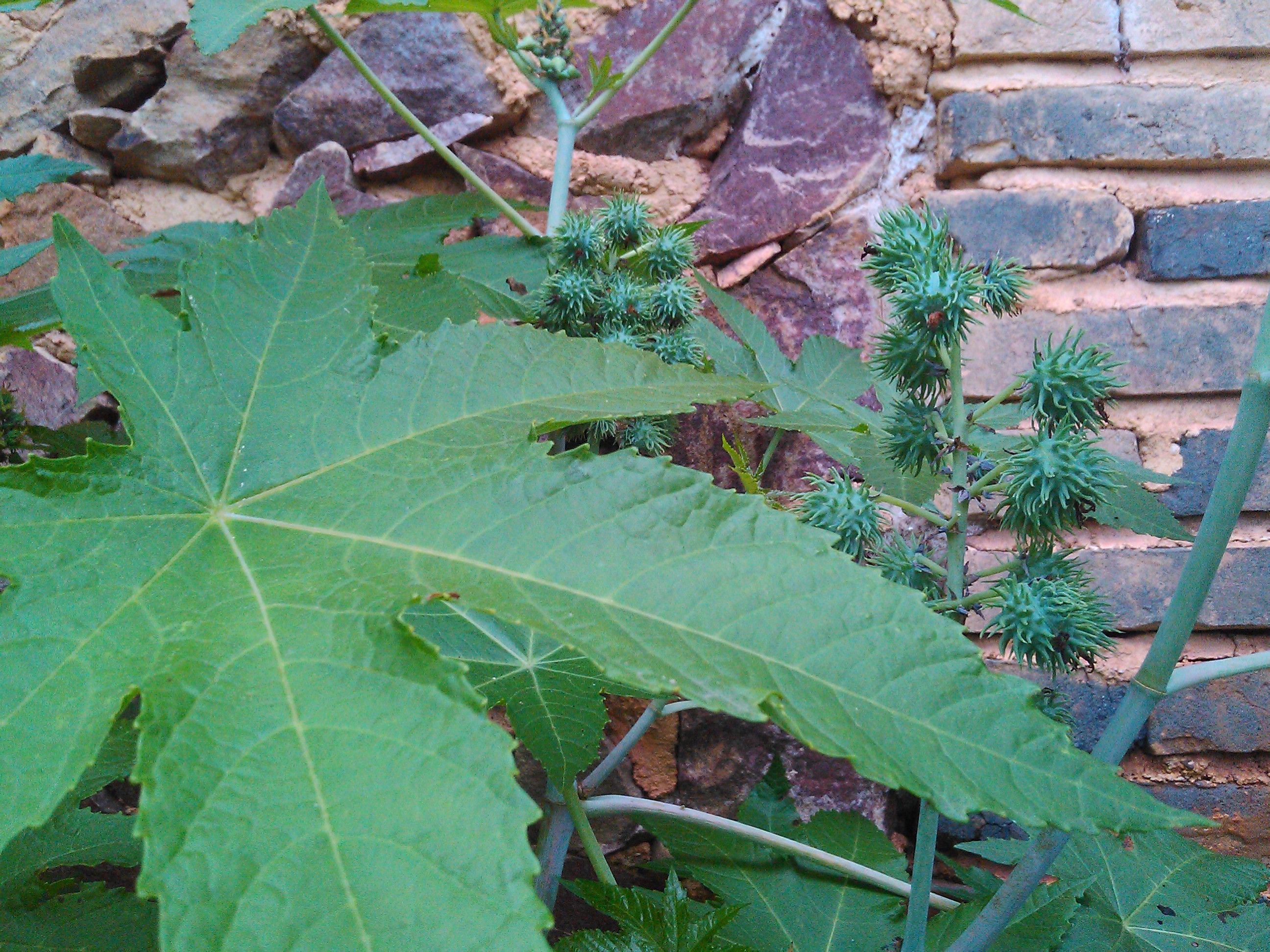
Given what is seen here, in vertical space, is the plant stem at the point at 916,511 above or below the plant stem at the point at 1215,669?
A: above

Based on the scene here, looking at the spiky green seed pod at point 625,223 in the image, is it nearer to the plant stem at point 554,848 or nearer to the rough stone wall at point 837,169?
the rough stone wall at point 837,169

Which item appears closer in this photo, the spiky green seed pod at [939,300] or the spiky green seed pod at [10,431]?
the spiky green seed pod at [939,300]

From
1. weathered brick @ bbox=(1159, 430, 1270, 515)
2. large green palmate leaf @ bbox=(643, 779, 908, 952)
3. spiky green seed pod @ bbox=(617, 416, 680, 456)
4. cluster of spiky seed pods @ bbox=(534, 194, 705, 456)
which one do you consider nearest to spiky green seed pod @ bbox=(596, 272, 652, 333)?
cluster of spiky seed pods @ bbox=(534, 194, 705, 456)

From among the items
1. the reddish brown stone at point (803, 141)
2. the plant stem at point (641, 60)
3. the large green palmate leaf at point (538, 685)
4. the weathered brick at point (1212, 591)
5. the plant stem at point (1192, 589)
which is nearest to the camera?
the plant stem at point (1192, 589)

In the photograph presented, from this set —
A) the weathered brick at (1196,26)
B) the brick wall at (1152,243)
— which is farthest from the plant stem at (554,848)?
the weathered brick at (1196,26)

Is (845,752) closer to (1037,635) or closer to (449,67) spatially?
(1037,635)

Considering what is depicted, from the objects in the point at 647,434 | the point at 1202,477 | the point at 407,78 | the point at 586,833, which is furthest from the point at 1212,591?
the point at 407,78

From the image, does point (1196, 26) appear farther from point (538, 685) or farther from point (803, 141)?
point (538, 685)
